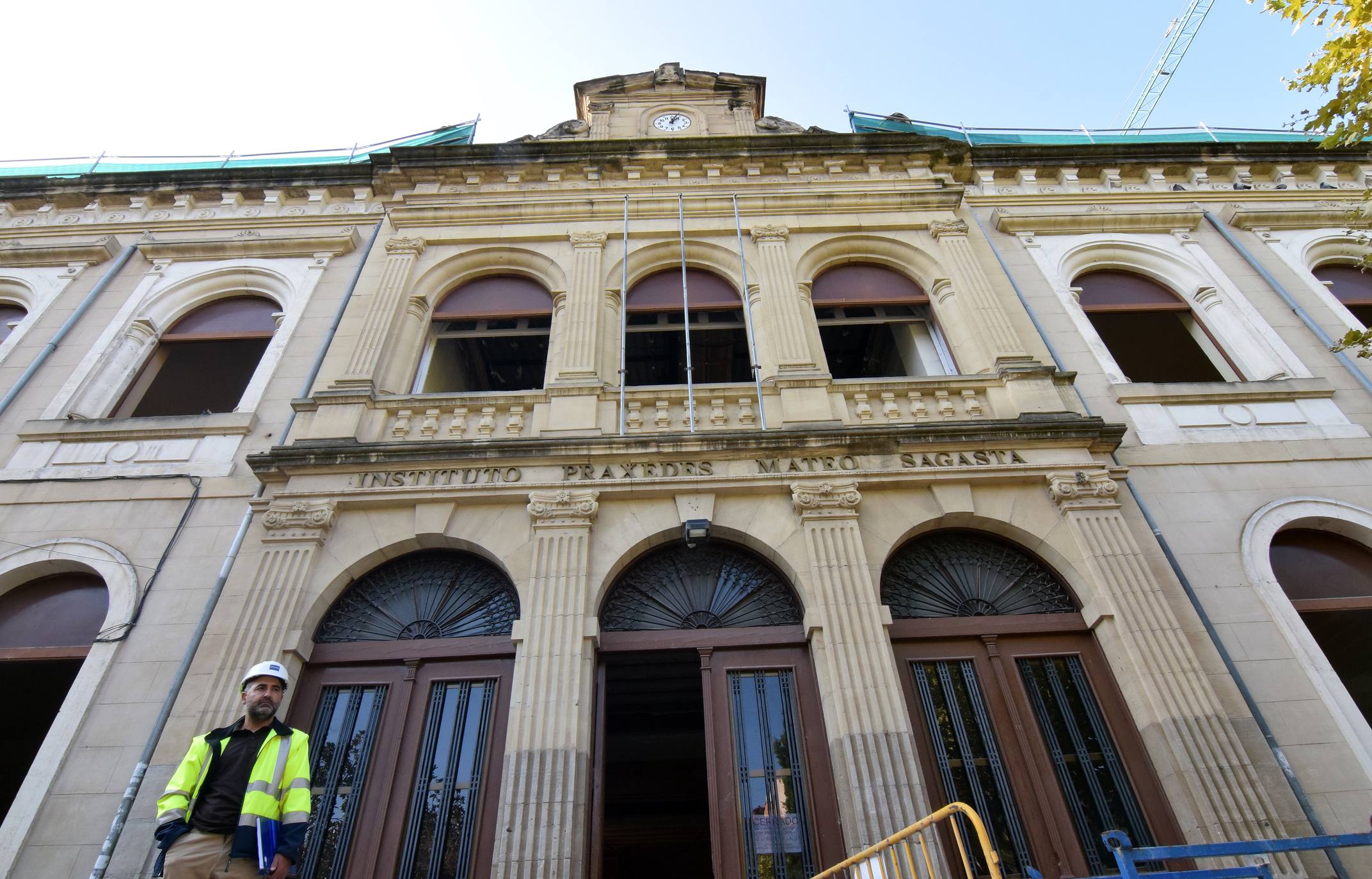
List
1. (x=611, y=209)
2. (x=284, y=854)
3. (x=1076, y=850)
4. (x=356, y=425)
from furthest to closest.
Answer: (x=611, y=209), (x=356, y=425), (x=1076, y=850), (x=284, y=854)

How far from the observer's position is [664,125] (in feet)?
44.9

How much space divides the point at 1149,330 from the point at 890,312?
14.5 feet

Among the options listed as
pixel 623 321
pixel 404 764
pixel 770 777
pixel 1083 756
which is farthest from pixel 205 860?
pixel 623 321

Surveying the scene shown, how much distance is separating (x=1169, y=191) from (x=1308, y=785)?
9384mm

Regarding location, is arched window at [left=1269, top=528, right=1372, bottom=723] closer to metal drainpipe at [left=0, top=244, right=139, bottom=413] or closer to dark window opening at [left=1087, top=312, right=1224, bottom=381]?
dark window opening at [left=1087, top=312, right=1224, bottom=381]

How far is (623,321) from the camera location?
10125mm

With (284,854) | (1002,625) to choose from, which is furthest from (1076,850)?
(284,854)

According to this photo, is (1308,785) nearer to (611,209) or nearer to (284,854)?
(284,854)

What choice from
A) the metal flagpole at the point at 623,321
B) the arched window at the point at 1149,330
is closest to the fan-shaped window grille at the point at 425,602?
the metal flagpole at the point at 623,321

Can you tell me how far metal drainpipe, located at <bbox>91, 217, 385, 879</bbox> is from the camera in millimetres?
6023

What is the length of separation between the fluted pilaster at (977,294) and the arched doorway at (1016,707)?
2.60 meters

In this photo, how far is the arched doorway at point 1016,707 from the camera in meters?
6.21

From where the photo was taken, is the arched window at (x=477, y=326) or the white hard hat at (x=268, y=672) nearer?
the white hard hat at (x=268, y=672)

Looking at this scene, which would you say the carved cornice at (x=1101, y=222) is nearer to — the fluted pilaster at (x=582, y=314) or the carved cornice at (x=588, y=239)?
the carved cornice at (x=588, y=239)
